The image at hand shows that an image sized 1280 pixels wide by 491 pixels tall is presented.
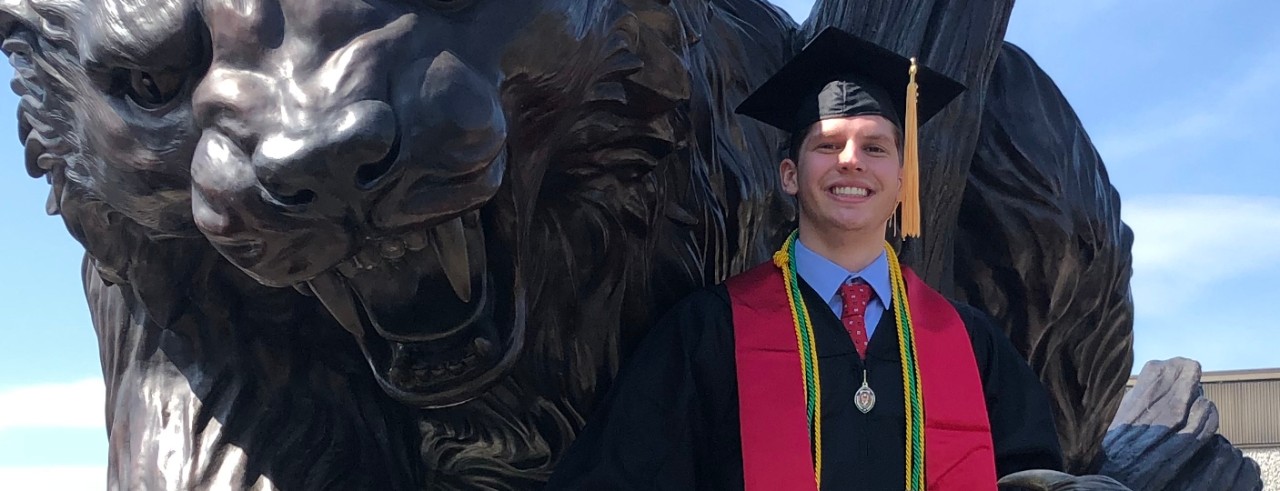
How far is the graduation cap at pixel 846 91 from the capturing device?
6.05 ft

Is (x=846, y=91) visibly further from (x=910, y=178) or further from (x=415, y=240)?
(x=415, y=240)

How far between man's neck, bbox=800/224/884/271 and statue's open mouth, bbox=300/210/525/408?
16.8 inches

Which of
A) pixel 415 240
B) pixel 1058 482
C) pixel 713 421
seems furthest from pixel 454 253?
pixel 1058 482

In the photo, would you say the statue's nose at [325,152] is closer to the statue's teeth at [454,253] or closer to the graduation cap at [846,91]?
the statue's teeth at [454,253]

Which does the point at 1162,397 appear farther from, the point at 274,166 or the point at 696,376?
the point at 274,166

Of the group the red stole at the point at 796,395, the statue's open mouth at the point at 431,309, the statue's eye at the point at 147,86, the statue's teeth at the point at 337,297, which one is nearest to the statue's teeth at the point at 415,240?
the statue's open mouth at the point at 431,309

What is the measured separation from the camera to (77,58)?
55.7 inches

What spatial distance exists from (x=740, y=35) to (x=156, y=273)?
3.14 feet

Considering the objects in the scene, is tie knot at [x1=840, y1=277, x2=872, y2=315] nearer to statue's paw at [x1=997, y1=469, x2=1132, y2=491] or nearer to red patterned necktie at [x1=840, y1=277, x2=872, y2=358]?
red patterned necktie at [x1=840, y1=277, x2=872, y2=358]

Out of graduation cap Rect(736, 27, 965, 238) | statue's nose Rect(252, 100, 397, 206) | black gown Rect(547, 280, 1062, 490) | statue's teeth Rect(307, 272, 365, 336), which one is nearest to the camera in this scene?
statue's nose Rect(252, 100, 397, 206)

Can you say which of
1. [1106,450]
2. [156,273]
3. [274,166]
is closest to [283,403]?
[156,273]

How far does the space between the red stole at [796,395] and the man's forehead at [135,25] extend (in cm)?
78

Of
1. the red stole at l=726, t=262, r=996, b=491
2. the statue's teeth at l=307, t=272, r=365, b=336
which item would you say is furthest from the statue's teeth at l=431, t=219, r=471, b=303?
the red stole at l=726, t=262, r=996, b=491

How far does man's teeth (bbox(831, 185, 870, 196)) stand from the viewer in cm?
179
